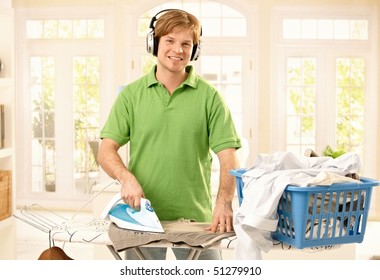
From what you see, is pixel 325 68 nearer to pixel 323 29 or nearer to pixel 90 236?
pixel 323 29

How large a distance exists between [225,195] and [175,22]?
1.94 ft

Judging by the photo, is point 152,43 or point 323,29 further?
point 323,29

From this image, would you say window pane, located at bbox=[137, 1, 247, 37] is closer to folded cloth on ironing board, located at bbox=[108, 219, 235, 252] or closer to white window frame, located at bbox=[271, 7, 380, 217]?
white window frame, located at bbox=[271, 7, 380, 217]

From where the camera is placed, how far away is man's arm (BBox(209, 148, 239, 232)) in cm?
217

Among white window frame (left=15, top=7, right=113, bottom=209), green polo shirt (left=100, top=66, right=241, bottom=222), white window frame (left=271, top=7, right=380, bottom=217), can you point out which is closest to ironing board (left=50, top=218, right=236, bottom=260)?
green polo shirt (left=100, top=66, right=241, bottom=222)

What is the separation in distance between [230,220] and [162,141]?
36 centimetres

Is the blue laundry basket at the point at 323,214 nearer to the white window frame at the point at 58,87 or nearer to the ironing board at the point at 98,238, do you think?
the ironing board at the point at 98,238

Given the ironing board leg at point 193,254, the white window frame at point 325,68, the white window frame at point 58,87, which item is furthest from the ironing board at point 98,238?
the white window frame at point 58,87

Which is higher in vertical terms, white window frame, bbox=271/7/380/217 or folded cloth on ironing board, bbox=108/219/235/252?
white window frame, bbox=271/7/380/217

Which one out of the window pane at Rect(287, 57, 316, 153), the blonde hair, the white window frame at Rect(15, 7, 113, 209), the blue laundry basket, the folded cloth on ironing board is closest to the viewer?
the blue laundry basket

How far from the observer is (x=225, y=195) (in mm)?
2264

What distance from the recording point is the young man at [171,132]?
7.47ft

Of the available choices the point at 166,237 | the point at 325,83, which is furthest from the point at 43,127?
the point at 166,237

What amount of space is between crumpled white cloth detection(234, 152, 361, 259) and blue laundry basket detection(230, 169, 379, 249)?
0.03 meters
